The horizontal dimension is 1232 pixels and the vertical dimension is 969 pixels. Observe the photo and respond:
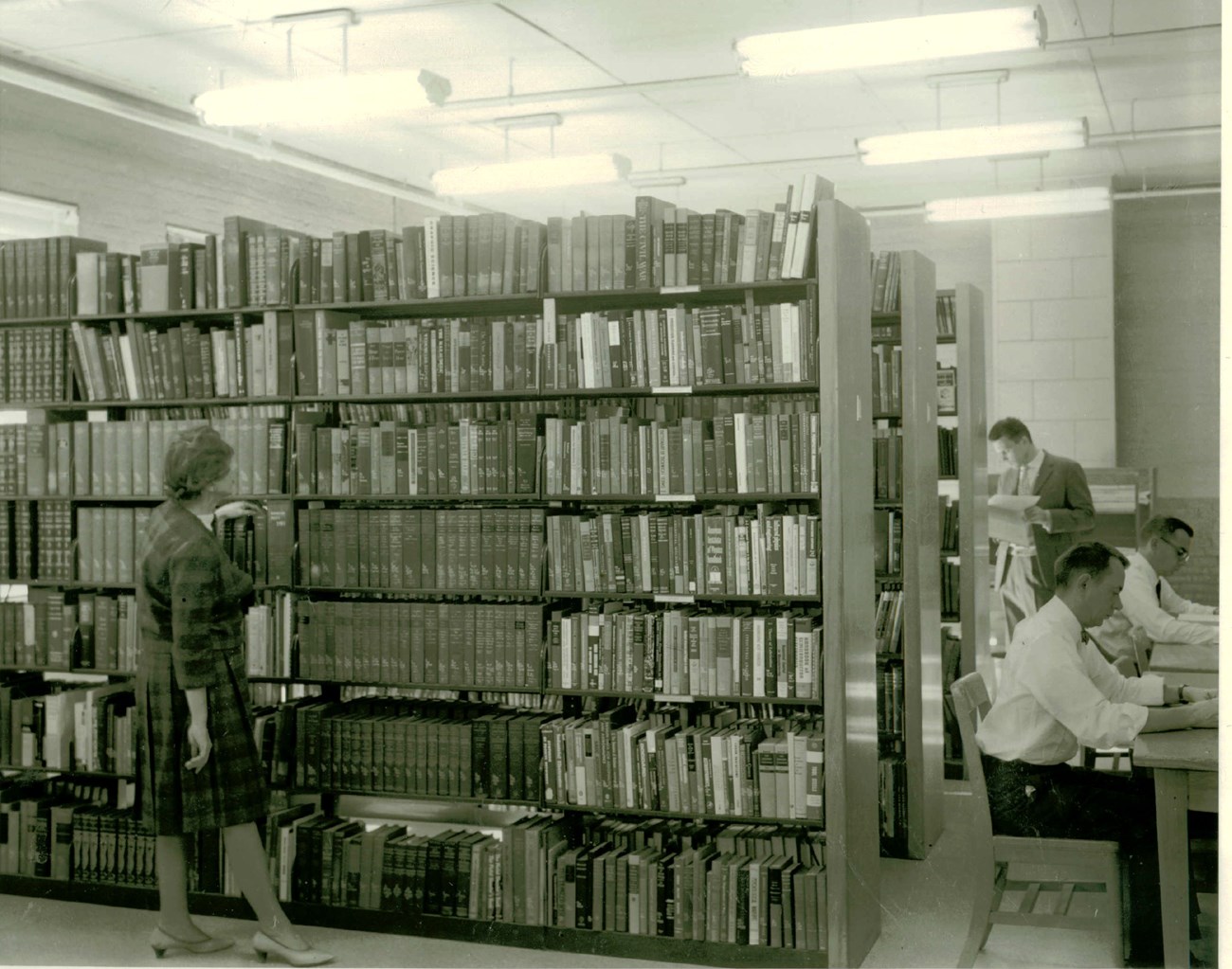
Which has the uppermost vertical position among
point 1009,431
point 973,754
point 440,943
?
point 1009,431

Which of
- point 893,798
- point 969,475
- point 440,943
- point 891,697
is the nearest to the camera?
point 440,943

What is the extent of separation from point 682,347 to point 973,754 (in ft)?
4.88

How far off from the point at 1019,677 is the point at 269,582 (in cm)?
250

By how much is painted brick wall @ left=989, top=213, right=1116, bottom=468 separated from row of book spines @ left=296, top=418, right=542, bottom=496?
6391mm

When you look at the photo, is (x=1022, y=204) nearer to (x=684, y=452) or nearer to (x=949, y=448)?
(x=949, y=448)

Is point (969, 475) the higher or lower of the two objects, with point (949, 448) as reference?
lower

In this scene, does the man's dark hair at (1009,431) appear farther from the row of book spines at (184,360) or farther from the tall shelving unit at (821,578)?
the row of book spines at (184,360)

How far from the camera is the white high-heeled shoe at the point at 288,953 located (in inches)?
148

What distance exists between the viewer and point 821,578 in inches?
145

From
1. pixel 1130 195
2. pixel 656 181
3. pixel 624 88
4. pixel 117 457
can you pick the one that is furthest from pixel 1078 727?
pixel 1130 195

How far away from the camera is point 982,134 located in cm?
664

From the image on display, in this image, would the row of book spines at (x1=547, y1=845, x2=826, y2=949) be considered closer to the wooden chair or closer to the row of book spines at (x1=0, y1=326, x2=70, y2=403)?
the wooden chair

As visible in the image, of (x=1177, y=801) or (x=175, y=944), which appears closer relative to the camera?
(x=1177, y=801)

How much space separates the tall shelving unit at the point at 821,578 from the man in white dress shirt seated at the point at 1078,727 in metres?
0.45
